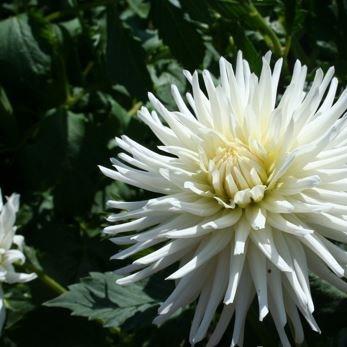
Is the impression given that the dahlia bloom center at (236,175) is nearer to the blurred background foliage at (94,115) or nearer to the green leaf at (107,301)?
the blurred background foliage at (94,115)

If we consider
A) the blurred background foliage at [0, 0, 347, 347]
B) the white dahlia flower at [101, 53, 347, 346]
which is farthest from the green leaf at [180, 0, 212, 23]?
the white dahlia flower at [101, 53, 347, 346]

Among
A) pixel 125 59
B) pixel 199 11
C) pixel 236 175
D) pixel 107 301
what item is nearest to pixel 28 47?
pixel 125 59

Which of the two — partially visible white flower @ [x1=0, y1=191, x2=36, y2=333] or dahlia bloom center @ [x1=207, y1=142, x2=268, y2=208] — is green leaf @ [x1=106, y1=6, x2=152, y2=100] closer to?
partially visible white flower @ [x1=0, y1=191, x2=36, y2=333]

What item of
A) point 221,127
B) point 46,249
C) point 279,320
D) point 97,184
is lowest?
point 46,249

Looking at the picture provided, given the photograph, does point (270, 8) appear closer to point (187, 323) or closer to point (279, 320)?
point (187, 323)

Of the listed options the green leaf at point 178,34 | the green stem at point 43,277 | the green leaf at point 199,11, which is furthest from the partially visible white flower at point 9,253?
the green leaf at point 199,11

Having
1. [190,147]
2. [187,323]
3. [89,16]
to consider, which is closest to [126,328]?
[187,323]
